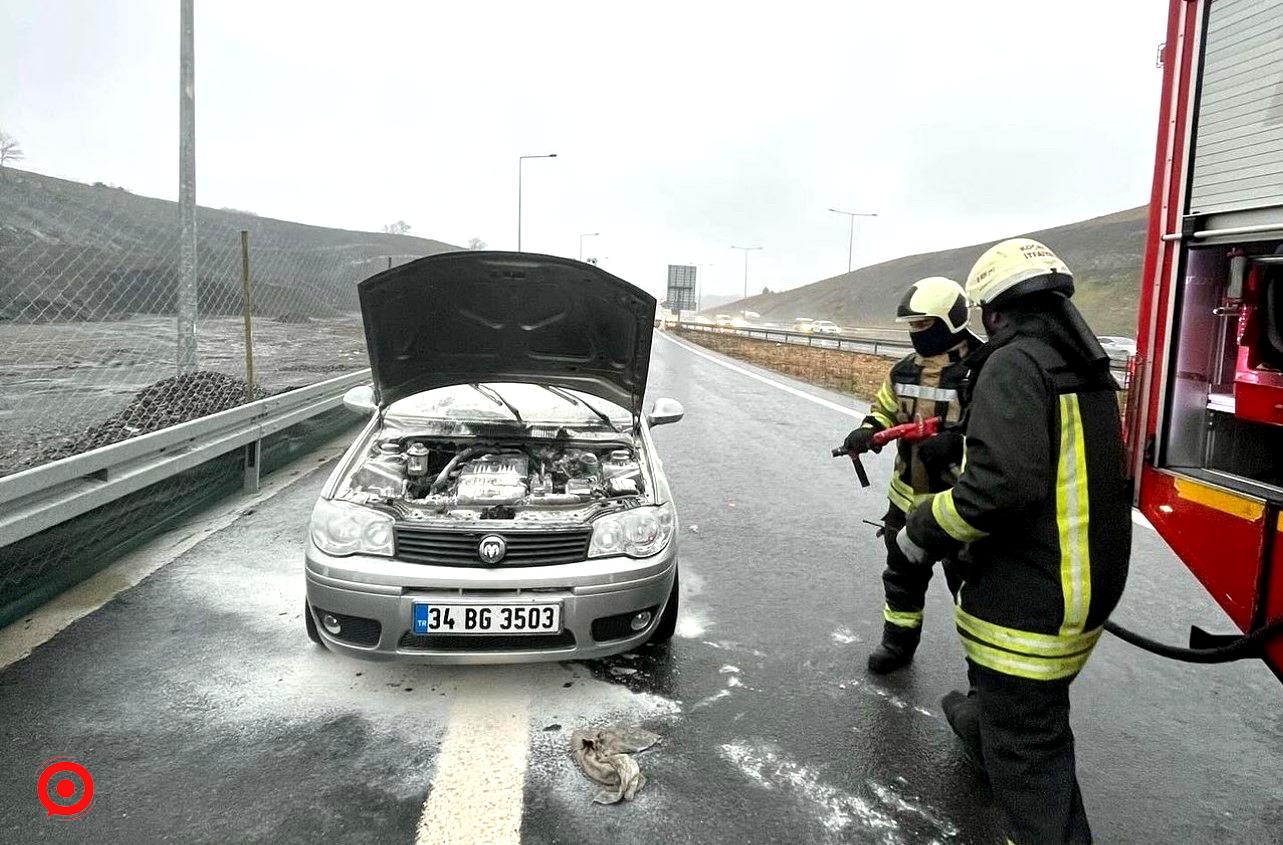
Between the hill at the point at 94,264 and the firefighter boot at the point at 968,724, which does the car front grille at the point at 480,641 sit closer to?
the firefighter boot at the point at 968,724

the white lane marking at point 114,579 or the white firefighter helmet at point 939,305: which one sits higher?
the white firefighter helmet at point 939,305

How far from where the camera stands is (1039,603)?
2189mm

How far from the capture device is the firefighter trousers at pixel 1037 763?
86.8 inches

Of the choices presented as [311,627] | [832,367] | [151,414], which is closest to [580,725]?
[311,627]


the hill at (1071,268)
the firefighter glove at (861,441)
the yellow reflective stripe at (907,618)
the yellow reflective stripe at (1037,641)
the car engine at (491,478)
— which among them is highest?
the hill at (1071,268)

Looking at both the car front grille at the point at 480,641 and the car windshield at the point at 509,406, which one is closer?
the car front grille at the point at 480,641

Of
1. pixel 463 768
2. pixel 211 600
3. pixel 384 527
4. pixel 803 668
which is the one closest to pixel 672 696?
pixel 803 668

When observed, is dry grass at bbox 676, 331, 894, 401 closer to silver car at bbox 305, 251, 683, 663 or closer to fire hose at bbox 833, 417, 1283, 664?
silver car at bbox 305, 251, 683, 663

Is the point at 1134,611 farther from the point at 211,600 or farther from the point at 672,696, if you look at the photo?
the point at 211,600

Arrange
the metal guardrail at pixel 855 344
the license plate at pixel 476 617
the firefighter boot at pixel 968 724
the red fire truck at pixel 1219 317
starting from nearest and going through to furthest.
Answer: the red fire truck at pixel 1219 317
the firefighter boot at pixel 968 724
the license plate at pixel 476 617
the metal guardrail at pixel 855 344

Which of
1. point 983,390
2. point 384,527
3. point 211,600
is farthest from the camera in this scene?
point 211,600

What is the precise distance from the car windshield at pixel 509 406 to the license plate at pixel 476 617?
60.6 inches

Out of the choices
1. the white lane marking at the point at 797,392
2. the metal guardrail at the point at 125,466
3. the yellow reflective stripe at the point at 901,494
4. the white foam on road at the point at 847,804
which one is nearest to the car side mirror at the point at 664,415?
the yellow reflective stripe at the point at 901,494

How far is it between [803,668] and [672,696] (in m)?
0.67
